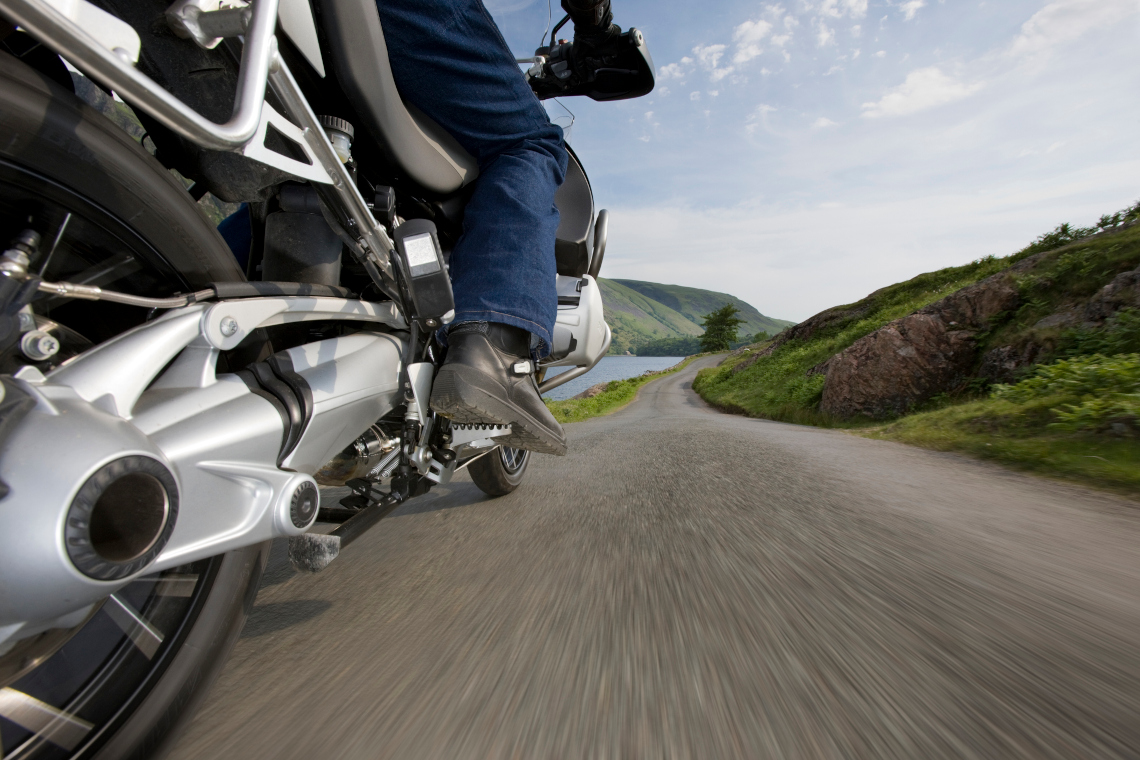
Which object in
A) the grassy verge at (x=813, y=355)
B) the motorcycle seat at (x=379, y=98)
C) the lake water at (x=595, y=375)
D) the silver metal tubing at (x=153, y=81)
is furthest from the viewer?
the lake water at (x=595, y=375)

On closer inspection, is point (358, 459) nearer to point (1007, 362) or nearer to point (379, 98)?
point (379, 98)

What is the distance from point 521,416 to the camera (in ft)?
5.32

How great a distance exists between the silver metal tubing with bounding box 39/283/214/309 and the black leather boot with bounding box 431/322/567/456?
0.60 metres

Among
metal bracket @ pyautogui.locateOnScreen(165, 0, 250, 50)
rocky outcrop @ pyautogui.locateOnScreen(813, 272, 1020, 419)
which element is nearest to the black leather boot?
metal bracket @ pyautogui.locateOnScreen(165, 0, 250, 50)

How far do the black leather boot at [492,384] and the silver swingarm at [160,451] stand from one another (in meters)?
0.25

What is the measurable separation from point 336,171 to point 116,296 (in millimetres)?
488

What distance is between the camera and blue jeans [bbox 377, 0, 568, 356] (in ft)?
4.75

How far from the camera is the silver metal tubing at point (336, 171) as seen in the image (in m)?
0.99

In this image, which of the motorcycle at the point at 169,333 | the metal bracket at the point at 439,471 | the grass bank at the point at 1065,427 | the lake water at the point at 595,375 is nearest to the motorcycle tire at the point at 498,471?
the lake water at the point at 595,375

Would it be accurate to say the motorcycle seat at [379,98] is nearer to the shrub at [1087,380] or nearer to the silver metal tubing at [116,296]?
the silver metal tubing at [116,296]

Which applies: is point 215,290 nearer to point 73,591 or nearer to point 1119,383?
point 73,591

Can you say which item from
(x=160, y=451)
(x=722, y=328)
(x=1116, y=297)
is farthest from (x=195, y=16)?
(x=722, y=328)

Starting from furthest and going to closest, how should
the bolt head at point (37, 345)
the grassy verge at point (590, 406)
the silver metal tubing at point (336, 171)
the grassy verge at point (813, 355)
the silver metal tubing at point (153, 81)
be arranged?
1. the grassy verge at point (590, 406)
2. the grassy verge at point (813, 355)
3. the silver metal tubing at point (336, 171)
4. the bolt head at point (37, 345)
5. the silver metal tubing at point (153, 81)

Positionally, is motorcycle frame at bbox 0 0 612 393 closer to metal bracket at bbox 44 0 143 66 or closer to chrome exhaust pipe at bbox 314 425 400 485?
metal bracket at bbox 44 0 143 66
